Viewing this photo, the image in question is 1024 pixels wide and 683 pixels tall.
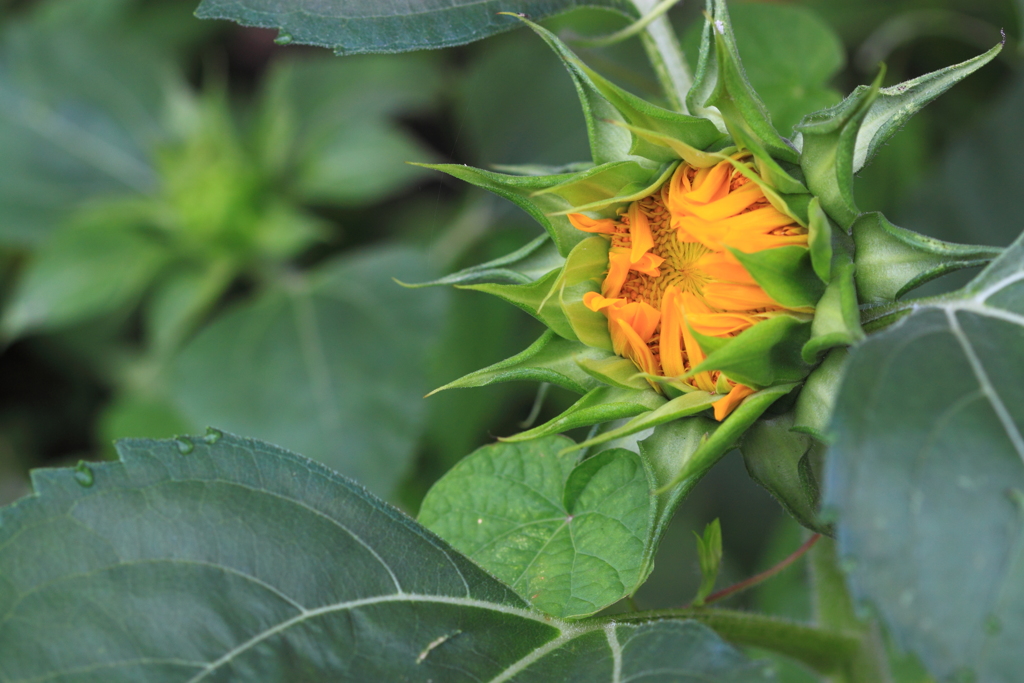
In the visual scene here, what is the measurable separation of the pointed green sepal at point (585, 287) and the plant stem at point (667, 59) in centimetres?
21

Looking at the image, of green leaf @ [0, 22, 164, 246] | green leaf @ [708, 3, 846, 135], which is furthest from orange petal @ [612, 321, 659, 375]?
green leaf @ [0, 22, 164, 246]

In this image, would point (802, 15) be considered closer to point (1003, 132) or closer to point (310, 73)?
point (1003, 132)

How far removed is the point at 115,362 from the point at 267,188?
69cm

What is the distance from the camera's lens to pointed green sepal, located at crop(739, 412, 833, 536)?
33.0 inches

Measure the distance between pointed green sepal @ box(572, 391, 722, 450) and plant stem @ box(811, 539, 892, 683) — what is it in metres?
0.41

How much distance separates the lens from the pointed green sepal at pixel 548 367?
2.95ft

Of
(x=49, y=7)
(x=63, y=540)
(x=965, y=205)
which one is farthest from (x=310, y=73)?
(x=63, y=540)

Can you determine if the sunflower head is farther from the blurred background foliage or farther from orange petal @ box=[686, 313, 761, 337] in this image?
the blurred background foliage

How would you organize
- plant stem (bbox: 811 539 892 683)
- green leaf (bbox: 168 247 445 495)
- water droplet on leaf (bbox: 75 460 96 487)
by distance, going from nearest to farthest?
water droplet on leaf (bbox: 75 460 96 487), plant stem (bbox: 811 539 892 683), green leaf (bbox: 168 247 445 495)

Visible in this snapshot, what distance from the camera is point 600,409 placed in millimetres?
862

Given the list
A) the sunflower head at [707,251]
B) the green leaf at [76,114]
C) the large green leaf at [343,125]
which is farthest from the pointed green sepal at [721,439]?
the green leaf at [76,114]

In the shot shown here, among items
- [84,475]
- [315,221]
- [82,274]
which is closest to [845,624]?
[84,475]

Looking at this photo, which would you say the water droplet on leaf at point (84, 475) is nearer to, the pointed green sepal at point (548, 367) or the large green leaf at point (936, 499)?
the pointed green sepal at point (548, 367)

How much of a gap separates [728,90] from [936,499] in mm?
397
